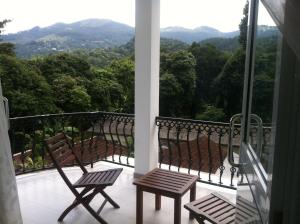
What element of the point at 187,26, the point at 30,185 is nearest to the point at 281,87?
the point at 30,185

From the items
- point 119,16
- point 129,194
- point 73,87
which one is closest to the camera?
point 129,194

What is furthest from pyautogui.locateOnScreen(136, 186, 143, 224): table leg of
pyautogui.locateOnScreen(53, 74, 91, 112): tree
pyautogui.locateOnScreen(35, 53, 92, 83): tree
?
pyautogui.locateOnScreen(35, 53, 92, 83): tree

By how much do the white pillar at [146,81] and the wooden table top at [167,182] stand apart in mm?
857

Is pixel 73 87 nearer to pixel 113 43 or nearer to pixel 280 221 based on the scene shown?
pixel 113 43

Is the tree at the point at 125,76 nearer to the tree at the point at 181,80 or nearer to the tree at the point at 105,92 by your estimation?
the tree at the point at 105,92

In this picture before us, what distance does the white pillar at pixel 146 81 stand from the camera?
3842 mm

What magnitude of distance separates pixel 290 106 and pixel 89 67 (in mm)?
8900

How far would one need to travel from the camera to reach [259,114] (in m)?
1.46

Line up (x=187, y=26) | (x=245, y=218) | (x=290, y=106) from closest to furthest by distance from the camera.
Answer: (x=290, y=106)
(x=245, y=218)
(x=187, y=26)

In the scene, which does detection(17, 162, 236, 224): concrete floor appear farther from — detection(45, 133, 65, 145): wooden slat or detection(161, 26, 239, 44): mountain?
detection(161, 26, 239, 44): mountain

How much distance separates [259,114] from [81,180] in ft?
7.28

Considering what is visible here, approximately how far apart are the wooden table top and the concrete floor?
44cm

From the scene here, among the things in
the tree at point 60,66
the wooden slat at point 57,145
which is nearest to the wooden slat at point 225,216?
the wooden slat at point 57,145

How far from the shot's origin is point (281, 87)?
0.95m
